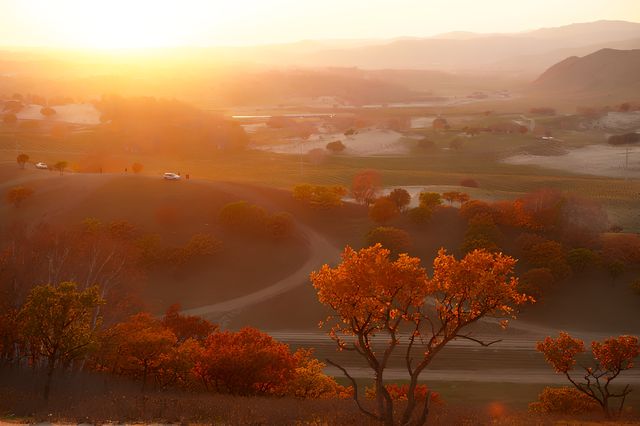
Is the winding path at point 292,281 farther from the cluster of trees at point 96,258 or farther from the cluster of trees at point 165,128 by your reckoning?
the cluster of trees at point 165,128

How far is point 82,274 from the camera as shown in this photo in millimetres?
29078

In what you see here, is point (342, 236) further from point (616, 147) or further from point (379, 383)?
point (616, 147)

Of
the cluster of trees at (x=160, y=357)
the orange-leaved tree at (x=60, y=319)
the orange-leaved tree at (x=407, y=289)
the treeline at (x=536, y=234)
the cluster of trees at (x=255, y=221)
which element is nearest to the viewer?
the orange-leaved tree at (x=407, y=289)

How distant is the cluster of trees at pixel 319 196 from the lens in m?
45.9

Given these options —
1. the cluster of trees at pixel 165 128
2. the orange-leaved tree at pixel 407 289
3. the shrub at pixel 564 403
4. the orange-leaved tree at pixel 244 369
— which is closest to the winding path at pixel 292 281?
the orange-leaved tree at pixel 244 369

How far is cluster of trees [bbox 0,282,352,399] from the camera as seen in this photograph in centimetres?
1880

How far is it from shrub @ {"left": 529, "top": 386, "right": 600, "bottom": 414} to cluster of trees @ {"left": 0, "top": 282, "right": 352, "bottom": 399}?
251 inches

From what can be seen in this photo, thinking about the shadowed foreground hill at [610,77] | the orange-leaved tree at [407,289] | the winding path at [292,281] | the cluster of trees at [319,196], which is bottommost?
the winding path at [292,281]

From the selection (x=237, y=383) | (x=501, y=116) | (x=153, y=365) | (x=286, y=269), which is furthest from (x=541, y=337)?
(x=501, y=116)

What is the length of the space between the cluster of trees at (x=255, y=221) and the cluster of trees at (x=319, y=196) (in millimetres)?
3682

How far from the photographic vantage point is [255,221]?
42250 mm

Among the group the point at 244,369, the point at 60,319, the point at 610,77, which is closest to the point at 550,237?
the point at 244,369

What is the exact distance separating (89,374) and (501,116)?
391 feet

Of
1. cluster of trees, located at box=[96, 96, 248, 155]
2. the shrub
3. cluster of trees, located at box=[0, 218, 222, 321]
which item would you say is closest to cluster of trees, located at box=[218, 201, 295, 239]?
cluster of trees, located at box=[0, 218, 222, 321]
